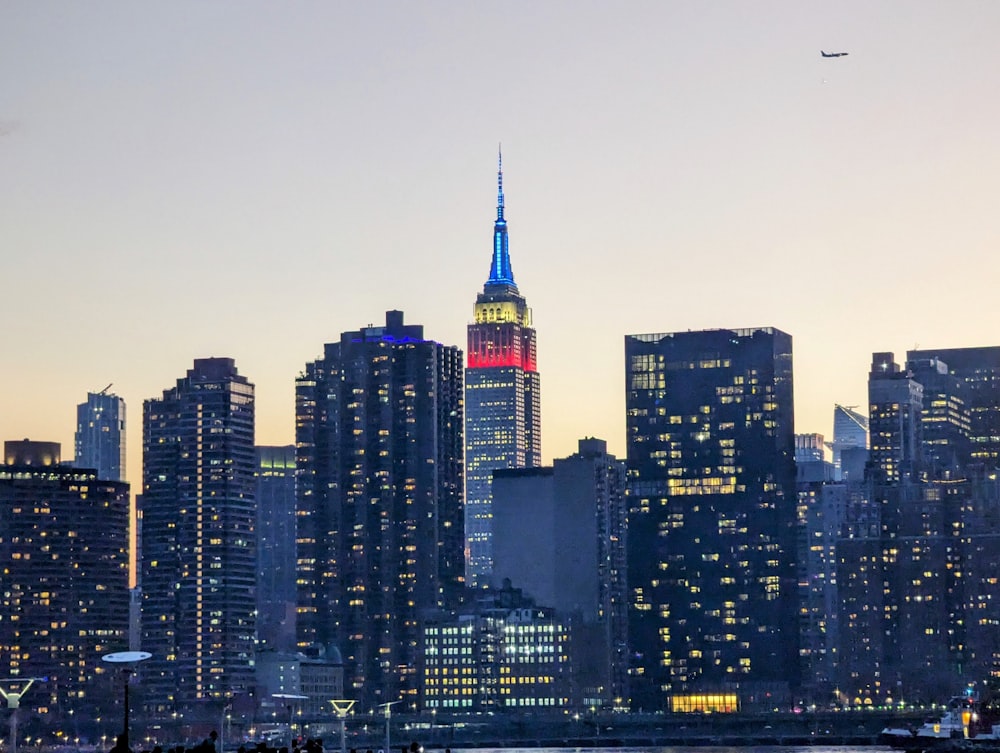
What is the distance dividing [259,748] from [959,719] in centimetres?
14927

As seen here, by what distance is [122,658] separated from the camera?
62.3 metres

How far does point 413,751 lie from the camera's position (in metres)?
44.7

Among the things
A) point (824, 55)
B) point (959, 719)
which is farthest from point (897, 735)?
point (824, 55)

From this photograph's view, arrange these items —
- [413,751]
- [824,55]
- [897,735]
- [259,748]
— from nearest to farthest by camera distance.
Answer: [259,748], [413,751], [824,55], [897,735]

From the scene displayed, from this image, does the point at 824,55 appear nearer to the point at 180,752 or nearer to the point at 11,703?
the point at 11,703

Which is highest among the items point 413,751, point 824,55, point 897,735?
point 824,55

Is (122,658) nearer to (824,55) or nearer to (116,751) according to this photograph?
(116,751)

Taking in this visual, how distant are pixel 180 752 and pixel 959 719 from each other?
148408 millimetres

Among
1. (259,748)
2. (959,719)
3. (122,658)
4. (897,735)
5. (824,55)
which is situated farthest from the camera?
(897,735)

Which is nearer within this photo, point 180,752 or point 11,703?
point 180,752

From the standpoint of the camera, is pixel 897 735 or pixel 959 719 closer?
pixel 959 719

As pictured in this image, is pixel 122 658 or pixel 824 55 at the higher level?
pixel 824 55

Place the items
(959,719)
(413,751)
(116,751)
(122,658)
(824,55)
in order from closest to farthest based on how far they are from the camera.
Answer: (116,751) → (413,751) → (122,658) → (824,55) → (959,719)

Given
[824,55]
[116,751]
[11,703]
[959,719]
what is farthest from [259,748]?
[959,719]
